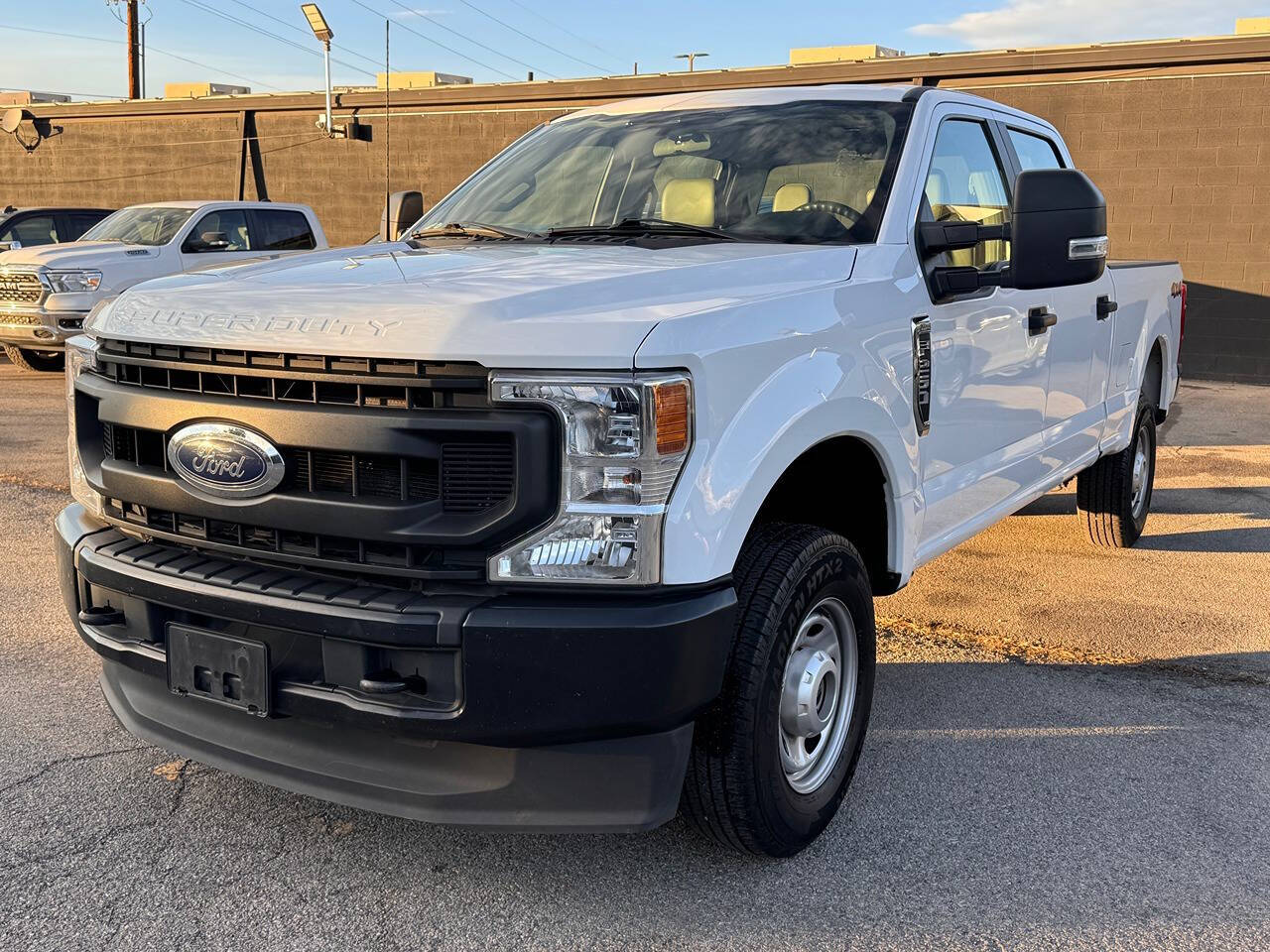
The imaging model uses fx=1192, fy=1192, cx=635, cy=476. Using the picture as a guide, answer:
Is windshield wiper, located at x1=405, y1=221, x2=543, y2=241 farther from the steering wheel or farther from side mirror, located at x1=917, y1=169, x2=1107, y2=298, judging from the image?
side mirror, located at x1=917, y1=169, x2=1107, y2=298

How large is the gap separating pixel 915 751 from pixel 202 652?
2.10 m

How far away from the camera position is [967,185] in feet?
13.8

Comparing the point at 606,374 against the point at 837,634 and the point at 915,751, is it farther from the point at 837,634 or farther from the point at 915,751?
the point at 915,751

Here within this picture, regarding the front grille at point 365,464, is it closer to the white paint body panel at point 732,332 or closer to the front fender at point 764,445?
the white paint body panel at point 732,332

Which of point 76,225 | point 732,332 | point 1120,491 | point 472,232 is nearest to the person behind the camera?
point 732,332

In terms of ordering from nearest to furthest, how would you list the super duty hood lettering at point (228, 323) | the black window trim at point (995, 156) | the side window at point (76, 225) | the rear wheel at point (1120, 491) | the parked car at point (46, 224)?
the super duty hood lettering at point (228, 323) → the black window trim at point (995, 156) → the rear wheel at point (1120, 491) → the parked car at point (46, 224) → the side window at point (76, 225)

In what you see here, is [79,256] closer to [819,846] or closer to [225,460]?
[225,460]

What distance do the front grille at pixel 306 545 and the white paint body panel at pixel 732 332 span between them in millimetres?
401

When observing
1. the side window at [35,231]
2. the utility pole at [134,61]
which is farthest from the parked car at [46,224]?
the utility pole at [134,61]

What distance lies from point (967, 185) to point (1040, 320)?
553 mm

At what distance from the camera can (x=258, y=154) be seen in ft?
74.6

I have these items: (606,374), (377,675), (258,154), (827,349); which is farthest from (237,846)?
(258,154)

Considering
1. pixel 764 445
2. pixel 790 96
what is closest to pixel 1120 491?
pixel 790 96

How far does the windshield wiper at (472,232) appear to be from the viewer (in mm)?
3846
